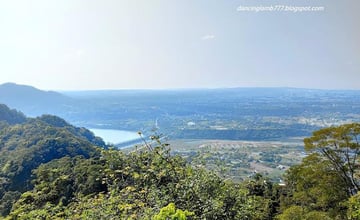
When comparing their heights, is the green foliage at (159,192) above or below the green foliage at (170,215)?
below

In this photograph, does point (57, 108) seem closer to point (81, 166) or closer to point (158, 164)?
point (81, 166)

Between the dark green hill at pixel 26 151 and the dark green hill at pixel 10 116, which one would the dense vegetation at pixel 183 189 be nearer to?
the dark green hill at pixel 26 151

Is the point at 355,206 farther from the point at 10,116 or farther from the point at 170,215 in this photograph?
the point at 10,116

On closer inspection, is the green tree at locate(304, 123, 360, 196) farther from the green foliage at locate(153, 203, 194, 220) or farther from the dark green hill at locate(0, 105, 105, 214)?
the dark green hill at locate(0, 105, 105, 214)

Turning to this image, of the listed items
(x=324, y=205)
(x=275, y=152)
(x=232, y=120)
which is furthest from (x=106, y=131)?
(x=324, y=205)

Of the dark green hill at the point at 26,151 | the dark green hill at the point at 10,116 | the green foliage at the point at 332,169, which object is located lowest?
the dark green hill at the point at 26,151

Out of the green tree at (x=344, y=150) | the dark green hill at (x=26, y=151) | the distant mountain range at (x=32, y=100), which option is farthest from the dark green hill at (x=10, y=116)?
the distant mountain range at (x=32, y=100)
